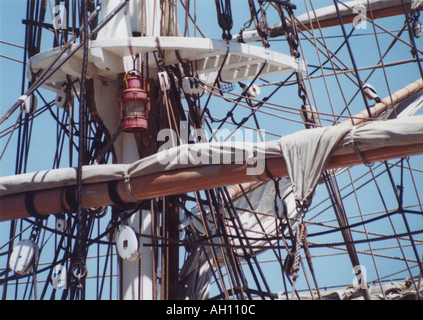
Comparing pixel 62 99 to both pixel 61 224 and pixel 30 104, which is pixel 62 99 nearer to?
pixel 30 104

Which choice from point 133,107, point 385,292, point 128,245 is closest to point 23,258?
point 128,245

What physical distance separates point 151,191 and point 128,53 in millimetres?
1373

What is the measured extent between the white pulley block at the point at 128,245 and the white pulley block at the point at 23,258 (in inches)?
34.4

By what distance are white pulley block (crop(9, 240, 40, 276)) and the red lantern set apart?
1312mm

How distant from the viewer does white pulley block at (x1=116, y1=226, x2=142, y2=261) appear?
212 inches

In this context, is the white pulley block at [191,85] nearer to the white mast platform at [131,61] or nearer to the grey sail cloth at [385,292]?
the white mast platform at [131,61]

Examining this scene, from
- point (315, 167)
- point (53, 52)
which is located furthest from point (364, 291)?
point (53, 52)

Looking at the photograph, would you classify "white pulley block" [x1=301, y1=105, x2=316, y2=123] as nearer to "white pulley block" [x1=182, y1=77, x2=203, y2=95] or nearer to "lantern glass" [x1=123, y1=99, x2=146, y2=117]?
"white pulley block" [x1=182, y1=77, x2=203, y2=95]

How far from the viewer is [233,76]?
7.09m

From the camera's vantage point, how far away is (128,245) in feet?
17.7

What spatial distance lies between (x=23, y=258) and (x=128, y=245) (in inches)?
40.1

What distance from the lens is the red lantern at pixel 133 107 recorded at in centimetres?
577

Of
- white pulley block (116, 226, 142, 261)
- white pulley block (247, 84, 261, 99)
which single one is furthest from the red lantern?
white pulley block (247, 84, 261, 99)

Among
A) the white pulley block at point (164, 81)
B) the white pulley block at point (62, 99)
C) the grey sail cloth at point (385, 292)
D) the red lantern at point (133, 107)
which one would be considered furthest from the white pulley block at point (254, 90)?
the grey sail cloth at point (385, 292)
